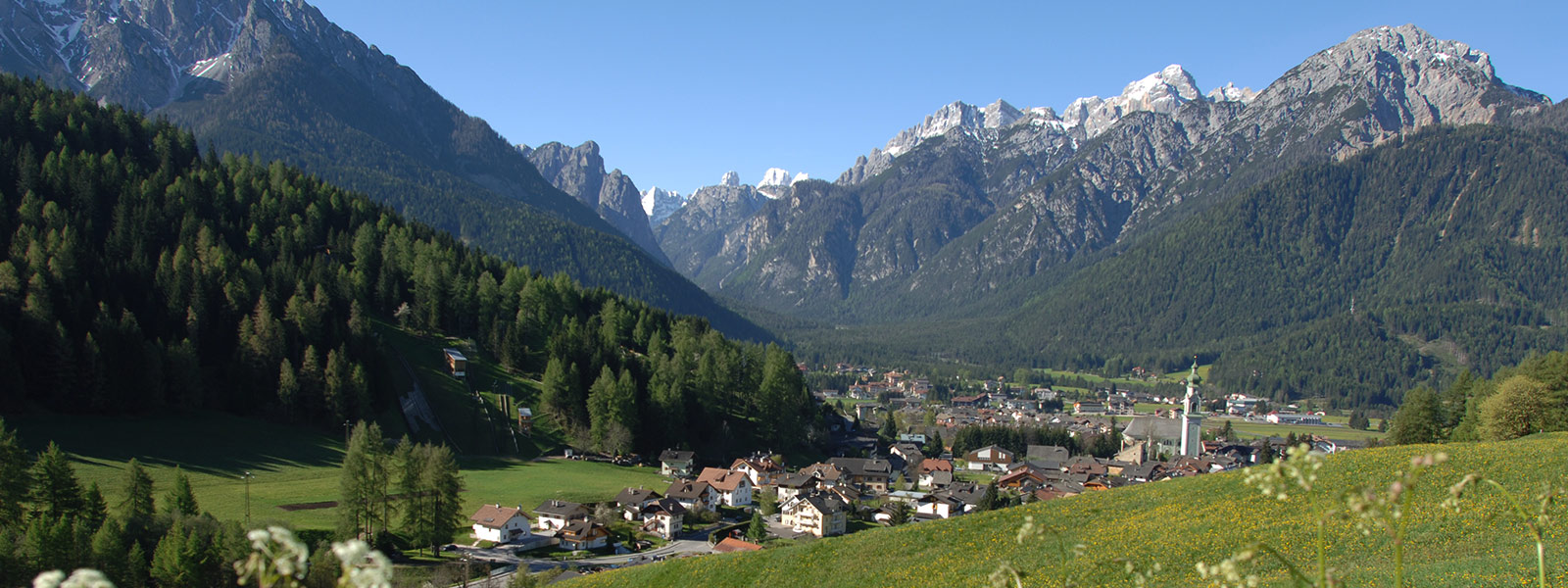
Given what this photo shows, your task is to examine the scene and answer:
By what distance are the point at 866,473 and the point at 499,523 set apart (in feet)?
147

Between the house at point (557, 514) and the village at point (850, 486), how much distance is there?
0.29 feet

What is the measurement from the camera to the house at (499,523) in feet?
191

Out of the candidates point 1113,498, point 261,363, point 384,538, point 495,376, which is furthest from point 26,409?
point 1113,498

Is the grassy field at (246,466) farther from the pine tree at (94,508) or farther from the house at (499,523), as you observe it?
the house at (499,523)

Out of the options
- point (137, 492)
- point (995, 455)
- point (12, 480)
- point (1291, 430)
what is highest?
point (12, 480)

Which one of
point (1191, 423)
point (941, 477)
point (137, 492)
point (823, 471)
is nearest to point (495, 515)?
point (137, 492)

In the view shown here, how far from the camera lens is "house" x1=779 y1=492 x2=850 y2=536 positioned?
218ft

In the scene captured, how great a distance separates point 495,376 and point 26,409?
37179mm

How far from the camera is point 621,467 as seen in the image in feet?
275

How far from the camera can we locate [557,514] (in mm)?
61750

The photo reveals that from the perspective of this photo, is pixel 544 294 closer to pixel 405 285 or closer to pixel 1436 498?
pixel 405 285

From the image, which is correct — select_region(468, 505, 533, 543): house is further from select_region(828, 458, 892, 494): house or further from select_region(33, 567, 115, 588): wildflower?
select_region(33, 567, 115, 588): wildflower

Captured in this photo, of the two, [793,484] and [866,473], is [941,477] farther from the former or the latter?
[793,484]

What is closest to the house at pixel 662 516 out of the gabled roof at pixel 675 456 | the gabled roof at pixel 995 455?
the gabled roof at pixel 675 456
